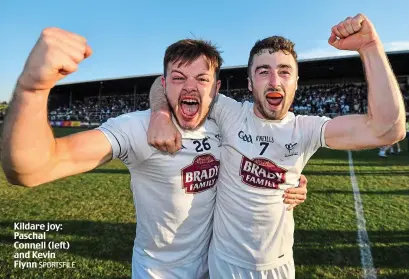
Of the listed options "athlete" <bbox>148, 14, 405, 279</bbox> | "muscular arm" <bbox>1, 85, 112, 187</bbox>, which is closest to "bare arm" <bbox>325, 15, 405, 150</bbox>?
"athlete" <bbox>148, 14, 405, 279</bbox>

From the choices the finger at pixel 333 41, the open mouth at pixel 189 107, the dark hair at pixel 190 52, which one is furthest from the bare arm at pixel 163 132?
the finger at pixel 333 41

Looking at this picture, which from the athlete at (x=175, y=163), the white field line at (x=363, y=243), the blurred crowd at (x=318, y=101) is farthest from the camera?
the blurred crowd at (x=318, y=101)

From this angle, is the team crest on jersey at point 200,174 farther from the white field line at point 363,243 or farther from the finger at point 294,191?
the white field line at point 363,243

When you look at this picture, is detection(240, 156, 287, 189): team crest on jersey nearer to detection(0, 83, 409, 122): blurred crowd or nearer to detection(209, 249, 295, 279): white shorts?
detection(209, 249, 295, 279): white shorts

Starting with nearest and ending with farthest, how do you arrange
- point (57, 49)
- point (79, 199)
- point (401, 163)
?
1. point (57, 49)
2. point (79, 199)
3. point (401, 163)

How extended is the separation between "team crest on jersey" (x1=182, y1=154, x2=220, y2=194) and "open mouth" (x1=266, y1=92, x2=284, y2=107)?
2.06 feet

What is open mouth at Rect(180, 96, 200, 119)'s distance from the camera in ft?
7.61

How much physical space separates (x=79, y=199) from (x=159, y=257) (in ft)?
19.0

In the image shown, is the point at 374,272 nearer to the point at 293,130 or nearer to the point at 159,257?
the point at 293,130

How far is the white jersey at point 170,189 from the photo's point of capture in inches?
86.3

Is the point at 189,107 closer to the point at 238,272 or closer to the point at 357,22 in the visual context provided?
the point at 357,22

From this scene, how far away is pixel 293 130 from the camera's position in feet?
8.03

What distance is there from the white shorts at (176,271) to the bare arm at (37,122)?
1.08m

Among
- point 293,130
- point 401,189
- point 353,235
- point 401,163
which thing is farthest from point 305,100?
point 293,130
